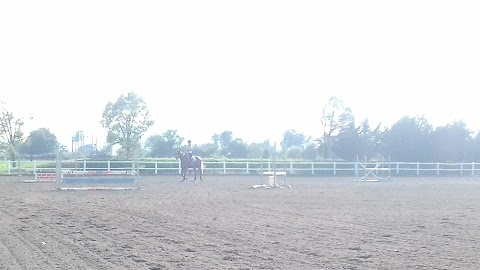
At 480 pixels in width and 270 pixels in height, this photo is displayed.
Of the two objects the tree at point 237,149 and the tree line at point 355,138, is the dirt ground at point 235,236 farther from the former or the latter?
the tree at point 237,149

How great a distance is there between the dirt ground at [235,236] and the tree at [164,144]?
60.8m

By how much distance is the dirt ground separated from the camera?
797 centimetres

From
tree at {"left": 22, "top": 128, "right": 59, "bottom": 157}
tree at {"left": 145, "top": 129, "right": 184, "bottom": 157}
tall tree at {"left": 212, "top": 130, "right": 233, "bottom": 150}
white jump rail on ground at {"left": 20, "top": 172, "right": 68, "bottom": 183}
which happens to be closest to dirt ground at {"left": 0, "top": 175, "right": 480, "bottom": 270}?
white jump rail on ground at {"left": 20, "top": 172, "right": 68, "bottom": 183}

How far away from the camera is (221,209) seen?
1531 centimetres

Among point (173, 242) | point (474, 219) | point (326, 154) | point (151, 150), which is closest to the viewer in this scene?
point (173, 242)

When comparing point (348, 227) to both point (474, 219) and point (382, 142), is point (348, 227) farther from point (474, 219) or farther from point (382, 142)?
point (382, 142)

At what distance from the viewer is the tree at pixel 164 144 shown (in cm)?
7775

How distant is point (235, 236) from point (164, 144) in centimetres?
6848

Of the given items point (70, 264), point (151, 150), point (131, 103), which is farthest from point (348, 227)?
point (151, 150)

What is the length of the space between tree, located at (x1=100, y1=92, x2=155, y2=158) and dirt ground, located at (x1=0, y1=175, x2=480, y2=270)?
1632 inches

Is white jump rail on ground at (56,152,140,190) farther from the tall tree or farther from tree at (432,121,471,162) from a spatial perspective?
the tall tree

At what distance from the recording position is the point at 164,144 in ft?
256

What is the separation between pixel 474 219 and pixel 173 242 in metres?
7.18

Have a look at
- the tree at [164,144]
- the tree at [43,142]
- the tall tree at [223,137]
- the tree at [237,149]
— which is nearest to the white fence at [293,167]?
the tree at [164,144]
